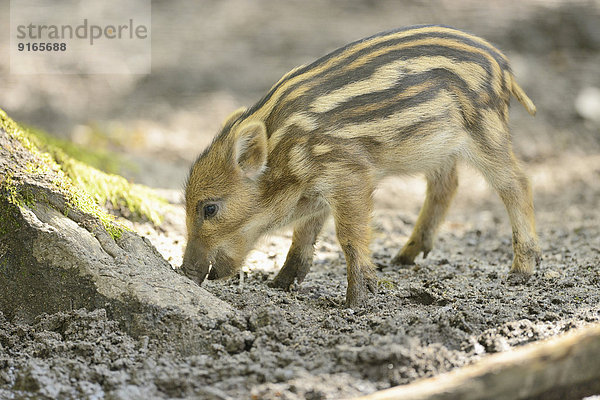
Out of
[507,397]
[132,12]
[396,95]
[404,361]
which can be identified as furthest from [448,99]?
[132,12]

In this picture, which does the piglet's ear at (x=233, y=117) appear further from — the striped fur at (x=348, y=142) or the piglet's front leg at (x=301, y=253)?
the piglet's front leg at (x=301, y=253)

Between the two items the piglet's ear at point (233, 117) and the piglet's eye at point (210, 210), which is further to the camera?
the piglet's ear at point (233, 117)

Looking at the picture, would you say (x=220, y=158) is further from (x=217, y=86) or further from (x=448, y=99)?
(x=217, y=86)

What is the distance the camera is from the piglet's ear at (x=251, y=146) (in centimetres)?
389

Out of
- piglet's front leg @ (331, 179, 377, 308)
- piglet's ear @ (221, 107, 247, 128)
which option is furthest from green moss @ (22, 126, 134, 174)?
piglet's front leg @ (331, 179, 377, 308)

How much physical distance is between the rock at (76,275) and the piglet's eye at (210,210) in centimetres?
59

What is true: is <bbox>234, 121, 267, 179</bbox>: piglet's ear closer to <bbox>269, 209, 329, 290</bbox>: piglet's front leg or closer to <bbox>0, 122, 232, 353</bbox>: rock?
<bbox>269, 209, 329, 290</bbox>: piglet's front leg

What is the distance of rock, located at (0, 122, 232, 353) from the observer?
3123 mm

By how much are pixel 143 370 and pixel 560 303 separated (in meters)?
2.18

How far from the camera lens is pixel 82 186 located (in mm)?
4312

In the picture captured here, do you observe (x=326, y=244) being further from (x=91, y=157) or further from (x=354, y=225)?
(x=91, y=157)

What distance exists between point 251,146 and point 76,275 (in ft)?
4.09

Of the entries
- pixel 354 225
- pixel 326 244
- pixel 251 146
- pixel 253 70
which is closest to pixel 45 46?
pixel 253 70

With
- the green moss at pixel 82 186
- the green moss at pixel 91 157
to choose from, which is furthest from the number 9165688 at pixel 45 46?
the green moss at pixel 82 186
